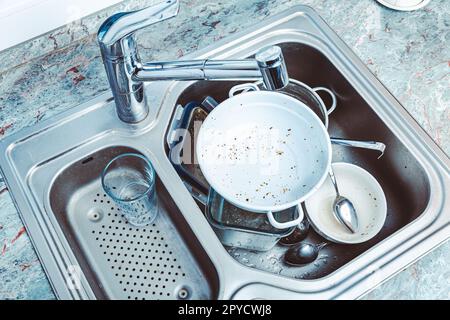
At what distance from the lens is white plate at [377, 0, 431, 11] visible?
A: 1.06 m

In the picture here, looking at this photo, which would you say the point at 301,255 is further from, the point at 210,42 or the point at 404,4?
the point at 404,4

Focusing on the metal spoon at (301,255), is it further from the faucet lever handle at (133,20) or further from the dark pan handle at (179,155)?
the faucet lever handle at (133,20)

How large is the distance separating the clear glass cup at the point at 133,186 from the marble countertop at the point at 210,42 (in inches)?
6.0

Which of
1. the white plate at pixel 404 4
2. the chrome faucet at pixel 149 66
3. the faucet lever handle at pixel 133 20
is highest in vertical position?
the faucet lever handle at pixel 133 20

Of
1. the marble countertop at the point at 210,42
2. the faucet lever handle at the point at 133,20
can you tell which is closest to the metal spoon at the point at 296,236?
the marble countertop at the point at 210,42

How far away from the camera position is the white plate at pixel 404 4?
1057 mm

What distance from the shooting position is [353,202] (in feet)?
3.10

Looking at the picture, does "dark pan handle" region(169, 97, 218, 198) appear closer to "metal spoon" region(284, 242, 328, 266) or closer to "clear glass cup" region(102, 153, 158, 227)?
"clear glass cup" region(102, 153, 158, 227)

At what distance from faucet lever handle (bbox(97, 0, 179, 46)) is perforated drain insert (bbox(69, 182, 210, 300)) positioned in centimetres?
33

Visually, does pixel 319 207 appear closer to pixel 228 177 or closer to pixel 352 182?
pixel 352 182

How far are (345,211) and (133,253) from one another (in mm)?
388

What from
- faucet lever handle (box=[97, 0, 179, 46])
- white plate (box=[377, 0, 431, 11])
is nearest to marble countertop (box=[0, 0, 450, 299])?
white plate (box=[377, 0, 431, 11])
